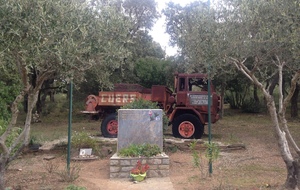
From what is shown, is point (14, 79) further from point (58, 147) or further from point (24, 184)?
point (24, 184)

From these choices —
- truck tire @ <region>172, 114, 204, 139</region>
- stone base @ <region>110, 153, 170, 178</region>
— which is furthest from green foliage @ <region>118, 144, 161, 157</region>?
truck tire @ <region>172, 114, 204, 139</region>

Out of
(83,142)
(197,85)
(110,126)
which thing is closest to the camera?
(83,142)

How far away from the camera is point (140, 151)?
8383 millimetres

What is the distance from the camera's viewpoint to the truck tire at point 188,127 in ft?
40.6

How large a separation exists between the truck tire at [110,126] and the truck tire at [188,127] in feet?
6.92

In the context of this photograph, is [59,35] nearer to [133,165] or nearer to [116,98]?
[133,165]

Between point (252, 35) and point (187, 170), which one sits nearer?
point (252, 35)

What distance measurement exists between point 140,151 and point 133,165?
0.45m

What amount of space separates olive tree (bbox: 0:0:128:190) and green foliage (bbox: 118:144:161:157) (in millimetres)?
3103

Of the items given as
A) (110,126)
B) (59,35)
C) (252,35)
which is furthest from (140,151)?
(110,126)

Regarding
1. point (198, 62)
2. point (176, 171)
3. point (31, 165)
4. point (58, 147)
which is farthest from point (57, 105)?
point (198, 62)

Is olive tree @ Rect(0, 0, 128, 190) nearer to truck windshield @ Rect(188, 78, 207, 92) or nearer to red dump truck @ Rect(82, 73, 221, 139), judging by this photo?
red dump truck @ Rect(82, 73, 221, 139)

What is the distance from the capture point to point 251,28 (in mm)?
6145

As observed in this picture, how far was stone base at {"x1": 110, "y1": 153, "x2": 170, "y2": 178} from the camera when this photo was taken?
8.00 meters
